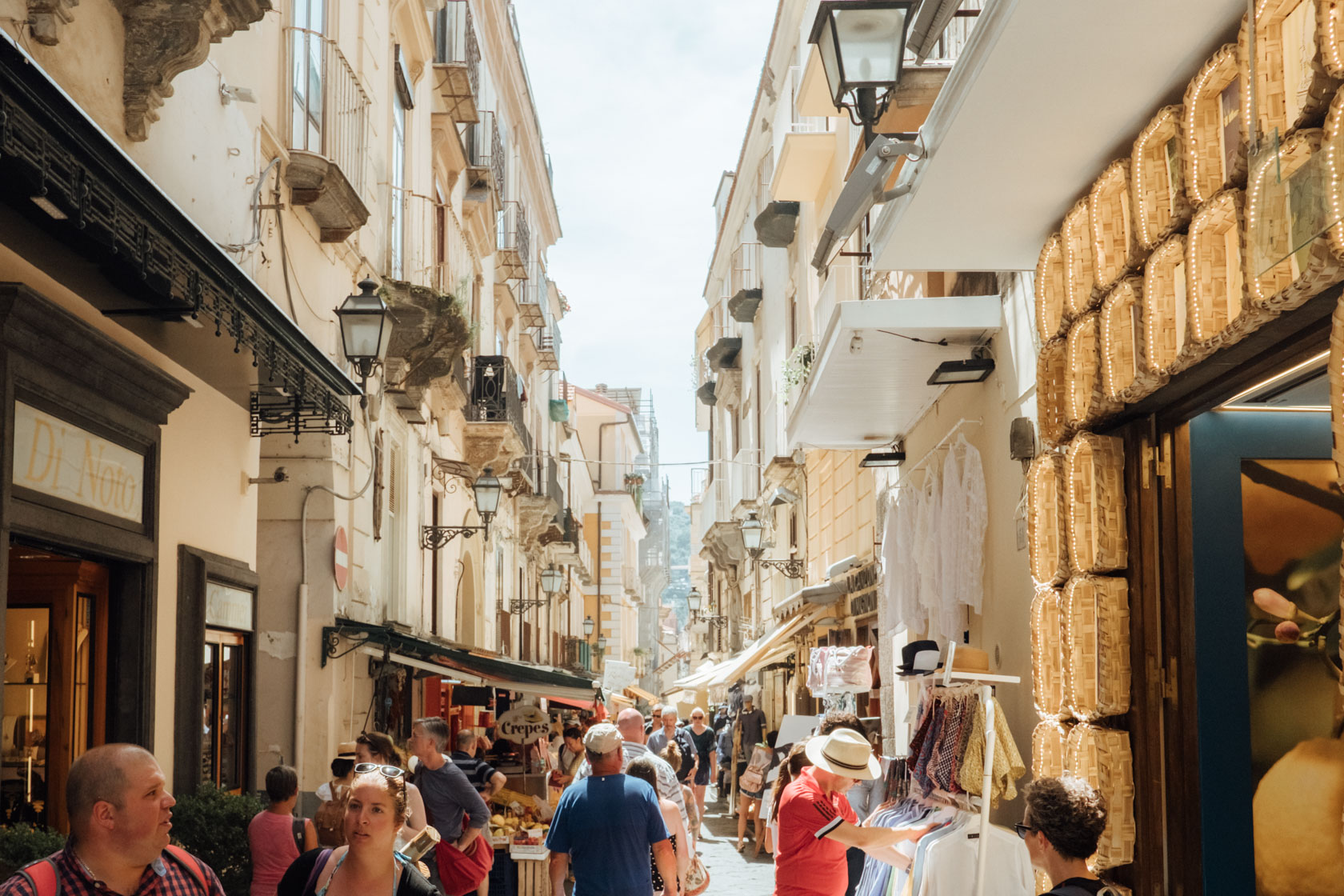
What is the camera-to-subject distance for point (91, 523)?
6.87 metres

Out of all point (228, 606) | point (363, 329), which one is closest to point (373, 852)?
point (228, 606)

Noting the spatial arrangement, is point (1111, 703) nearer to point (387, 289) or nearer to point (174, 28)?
point (174, 28)

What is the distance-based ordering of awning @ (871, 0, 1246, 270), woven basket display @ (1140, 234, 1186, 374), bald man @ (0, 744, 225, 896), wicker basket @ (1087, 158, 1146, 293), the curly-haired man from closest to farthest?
1. bald man @ (0, 744, 225, 896)
2. the curly-haired man
3. awning @ (871, 0, 1246, 270)
4. woven basket display @ (1140, 234, 1186, 374)
5. wicker basket @ (1087, 158, 1146, 293)

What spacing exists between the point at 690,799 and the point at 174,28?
7455 millimetres

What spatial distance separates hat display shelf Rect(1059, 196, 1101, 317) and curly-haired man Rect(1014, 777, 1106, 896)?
252cm

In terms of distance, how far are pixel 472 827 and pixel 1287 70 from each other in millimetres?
6133

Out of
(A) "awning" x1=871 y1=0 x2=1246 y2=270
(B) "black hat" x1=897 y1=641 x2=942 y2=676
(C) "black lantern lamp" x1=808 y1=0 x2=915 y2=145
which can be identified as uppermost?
(C) "black lantern lamp" x1=808 y1=0 x2=915 y2=145

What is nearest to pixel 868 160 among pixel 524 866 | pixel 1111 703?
pixel 1111 703

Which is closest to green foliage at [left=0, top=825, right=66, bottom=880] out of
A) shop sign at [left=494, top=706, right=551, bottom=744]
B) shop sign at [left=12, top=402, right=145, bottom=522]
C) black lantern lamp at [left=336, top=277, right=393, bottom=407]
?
shop sign at [left=12, top=402, right=145, bottom=522]

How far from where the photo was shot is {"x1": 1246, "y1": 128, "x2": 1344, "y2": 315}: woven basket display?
3.97 m

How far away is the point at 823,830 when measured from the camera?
7.14 meters

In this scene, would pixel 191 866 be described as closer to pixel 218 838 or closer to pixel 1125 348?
pixel 1125 348

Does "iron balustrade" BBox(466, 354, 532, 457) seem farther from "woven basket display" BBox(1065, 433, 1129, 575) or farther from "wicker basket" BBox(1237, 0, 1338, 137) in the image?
"wicker basket" BBox(1237, 0, 1338, 137)

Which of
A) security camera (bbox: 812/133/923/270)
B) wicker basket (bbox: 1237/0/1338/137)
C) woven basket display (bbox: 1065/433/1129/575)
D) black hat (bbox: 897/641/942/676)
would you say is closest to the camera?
wicker basket (bbox: 1237/0/1338/137)
